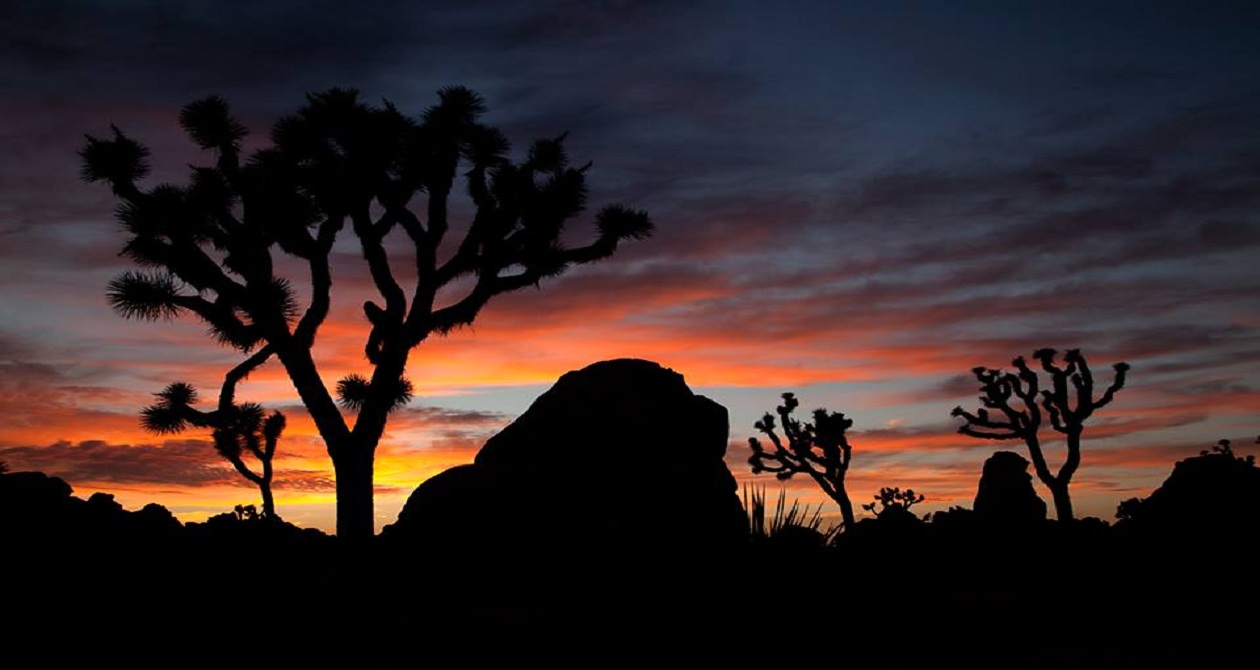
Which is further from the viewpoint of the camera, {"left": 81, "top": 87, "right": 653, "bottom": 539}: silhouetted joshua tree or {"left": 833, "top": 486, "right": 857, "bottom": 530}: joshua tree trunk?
{"left": 833, "top": 486, "right": 857, "bottom": 530}: joshua tree trunk

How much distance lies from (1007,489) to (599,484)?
18795mm

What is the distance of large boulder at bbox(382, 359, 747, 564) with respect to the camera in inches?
324

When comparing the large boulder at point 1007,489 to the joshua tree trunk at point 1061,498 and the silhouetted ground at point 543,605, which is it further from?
the silhouetted ground at point 543,605

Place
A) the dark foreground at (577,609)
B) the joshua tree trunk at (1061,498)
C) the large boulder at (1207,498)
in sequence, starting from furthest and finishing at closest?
1. the joshua tree trunk at (1061,498)
2. the large boulder at (1207,498)
3. the dark foreground at (577,609)

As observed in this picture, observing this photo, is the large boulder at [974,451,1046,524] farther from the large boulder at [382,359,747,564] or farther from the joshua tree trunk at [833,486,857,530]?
the large boulder at [382,359,747,564]

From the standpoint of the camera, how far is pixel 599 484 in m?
8.46

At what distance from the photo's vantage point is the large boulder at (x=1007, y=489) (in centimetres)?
2412

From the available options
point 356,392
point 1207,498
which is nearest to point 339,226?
point 356,392

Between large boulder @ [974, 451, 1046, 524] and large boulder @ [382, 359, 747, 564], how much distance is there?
56.3 feet

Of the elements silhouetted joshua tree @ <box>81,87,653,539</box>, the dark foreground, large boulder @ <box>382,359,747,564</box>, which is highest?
silhouetted joshua tree @ <box>81,87,653,539</box>

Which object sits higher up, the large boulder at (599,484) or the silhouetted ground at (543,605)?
the large boulder at (599,484)

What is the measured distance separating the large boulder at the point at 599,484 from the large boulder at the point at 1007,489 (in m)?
17.2

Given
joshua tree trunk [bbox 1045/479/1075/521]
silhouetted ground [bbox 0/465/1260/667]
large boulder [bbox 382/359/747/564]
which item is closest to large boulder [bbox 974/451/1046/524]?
joshua tree trunk [bbox 1045/479/1075/521]

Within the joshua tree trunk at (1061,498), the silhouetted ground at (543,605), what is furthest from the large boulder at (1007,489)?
the silhouetted ground at (543,605)
